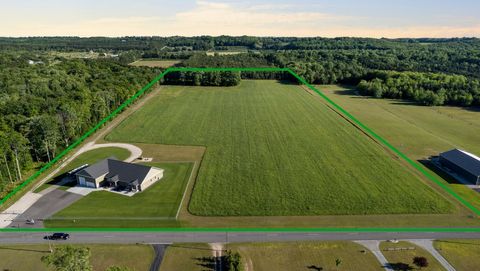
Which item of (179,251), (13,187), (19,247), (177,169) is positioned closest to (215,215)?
(179,251)

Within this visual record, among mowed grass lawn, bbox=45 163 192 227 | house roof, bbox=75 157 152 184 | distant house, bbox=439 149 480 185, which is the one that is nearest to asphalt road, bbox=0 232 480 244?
mowed grass lawn, bbox=45 163 192 227

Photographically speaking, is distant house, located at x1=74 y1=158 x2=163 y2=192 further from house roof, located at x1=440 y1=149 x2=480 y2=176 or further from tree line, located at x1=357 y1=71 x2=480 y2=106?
tree line, located at x1=357 y1=71 x2=480 y2=106

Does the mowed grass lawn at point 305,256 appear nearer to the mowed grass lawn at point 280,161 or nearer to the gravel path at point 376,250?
the gravel path at point 376,250

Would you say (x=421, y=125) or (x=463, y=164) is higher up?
(x=421, y=125)

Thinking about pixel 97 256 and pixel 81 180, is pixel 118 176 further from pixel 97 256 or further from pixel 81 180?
pixel 97 256

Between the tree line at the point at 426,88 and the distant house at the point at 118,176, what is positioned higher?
the tree line at the point at 426,88

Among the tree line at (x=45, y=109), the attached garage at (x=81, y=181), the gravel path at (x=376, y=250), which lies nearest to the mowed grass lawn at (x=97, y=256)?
the attached garage at (x=81, y=181)

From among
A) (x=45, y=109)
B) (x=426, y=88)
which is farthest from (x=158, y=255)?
(x=426, y=88)
